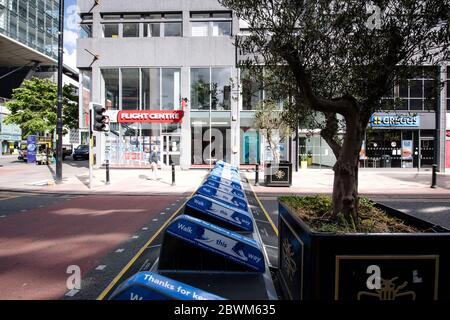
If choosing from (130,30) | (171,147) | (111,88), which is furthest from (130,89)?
(171,147)

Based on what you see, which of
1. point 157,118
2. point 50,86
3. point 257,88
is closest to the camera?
point 257,88

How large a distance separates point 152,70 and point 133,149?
5770mm

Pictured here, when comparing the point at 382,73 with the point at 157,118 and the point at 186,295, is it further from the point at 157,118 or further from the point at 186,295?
the point at 157,118

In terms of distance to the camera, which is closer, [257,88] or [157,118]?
[257,88]

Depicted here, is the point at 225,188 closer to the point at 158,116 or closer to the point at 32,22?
the point at 158,116

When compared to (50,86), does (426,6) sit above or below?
below

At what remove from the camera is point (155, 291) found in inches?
80.7

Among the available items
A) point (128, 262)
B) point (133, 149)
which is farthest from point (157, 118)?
point (128, 262)

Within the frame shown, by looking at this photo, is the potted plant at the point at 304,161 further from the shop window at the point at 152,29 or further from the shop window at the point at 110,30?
the shop window at the point at 110,30

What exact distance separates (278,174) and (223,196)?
9221 mm

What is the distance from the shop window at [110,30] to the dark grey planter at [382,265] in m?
25.9

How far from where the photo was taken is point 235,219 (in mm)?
5035

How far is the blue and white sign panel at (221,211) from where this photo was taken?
4.89 metres
